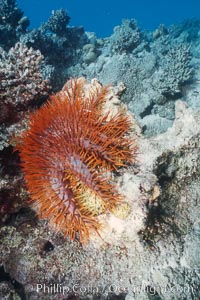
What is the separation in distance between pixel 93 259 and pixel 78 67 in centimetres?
899

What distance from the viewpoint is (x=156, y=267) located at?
3271mm

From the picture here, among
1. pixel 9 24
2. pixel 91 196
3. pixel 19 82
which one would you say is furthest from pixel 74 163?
pixel 9 24

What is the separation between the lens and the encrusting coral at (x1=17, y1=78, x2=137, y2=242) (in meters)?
3.01

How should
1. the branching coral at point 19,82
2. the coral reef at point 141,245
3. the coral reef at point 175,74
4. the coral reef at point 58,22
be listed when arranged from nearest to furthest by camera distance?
the coral reef at point 141,245 → the branching coral at point 19,82 → the coral reef at point 175,74 → the coral reef at point 58,22

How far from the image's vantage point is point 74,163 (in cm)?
300

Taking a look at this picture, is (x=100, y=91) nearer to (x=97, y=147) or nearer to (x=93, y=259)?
(x=97, y=147)

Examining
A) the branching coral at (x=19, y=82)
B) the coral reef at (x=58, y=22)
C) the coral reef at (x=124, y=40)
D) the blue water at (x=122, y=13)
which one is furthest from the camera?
the blue water at (x=122, y=13)

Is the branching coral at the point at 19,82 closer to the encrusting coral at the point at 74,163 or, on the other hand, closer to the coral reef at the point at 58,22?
the encrusting coral at the point at 74,163

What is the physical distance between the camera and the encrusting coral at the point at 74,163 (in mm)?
3006

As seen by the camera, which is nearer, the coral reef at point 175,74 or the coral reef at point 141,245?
the coral reef at point 141,245

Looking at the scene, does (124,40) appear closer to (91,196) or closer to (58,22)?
(58,22)

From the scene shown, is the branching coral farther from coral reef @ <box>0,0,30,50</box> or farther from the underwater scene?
coral reef @ <box>0,0,30,50</box>

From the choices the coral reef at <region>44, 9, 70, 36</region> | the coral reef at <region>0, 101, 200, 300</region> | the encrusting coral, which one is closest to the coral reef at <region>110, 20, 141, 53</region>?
the coral reef at <region>44, 9, 70, 36</region>

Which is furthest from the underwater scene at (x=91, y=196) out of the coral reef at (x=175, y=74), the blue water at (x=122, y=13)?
the blue water at (x=122, y=13)
